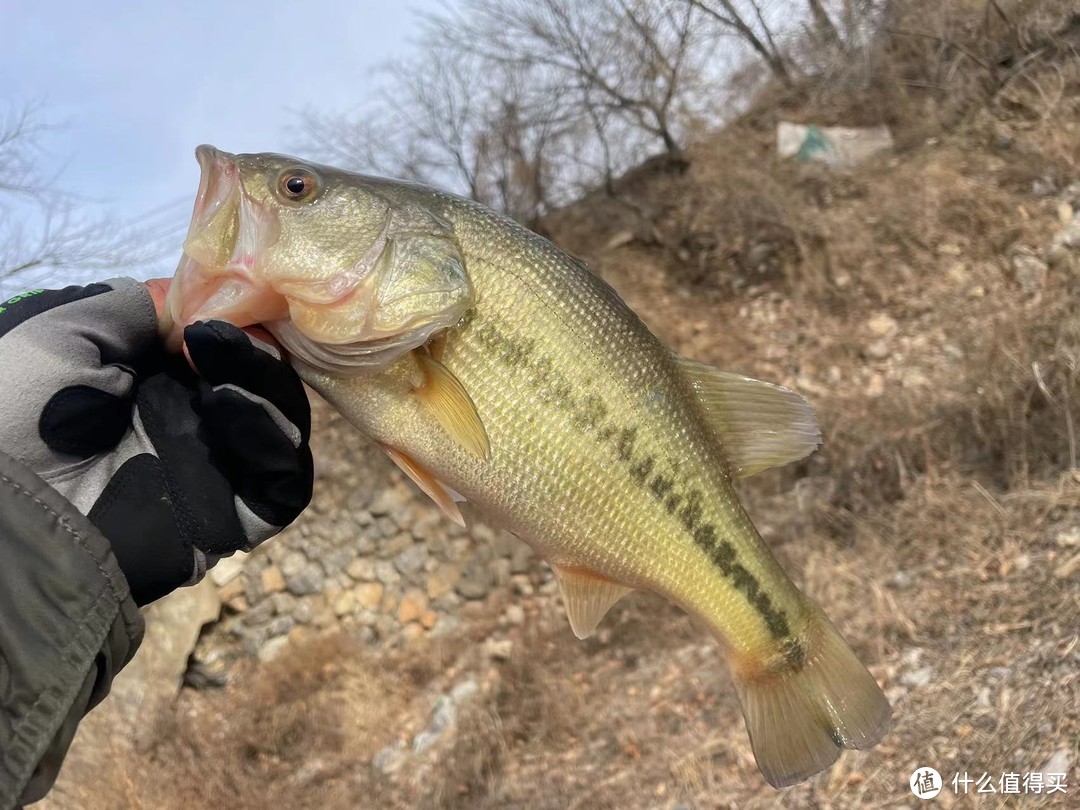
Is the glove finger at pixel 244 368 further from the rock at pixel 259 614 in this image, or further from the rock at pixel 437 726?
the rock at pixel 259 614

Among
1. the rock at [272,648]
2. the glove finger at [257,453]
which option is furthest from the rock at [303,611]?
the glove finger at [257,453]

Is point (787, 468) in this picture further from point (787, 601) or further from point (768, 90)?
point (768, 90)

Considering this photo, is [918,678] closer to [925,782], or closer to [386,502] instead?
[925,782]

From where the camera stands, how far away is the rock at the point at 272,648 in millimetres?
9797

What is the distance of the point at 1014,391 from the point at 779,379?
380cm

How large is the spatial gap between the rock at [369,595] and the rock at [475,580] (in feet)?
3.90

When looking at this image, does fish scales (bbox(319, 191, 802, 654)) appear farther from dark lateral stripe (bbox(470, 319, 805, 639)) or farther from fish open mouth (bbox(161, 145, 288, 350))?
fish open mouth (bbox(161, 145, 288, 350))

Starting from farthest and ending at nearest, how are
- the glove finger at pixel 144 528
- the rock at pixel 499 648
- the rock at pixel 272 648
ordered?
the rock at pixel 272 648 < the rock at pixel 499 648 < the glove finger at pixel 144 528

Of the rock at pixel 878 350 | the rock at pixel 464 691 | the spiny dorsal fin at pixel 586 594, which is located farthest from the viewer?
the rock at pixel 878 350

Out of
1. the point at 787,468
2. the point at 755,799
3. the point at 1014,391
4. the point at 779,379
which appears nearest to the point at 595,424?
the point at 755,799

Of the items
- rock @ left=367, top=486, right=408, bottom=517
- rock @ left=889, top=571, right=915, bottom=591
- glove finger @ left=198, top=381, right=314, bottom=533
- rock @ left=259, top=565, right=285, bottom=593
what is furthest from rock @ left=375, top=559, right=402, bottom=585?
glove finger @ left=198, top=381, right=314, bottom=533

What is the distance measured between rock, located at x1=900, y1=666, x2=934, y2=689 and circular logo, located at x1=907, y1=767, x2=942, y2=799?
0.66m

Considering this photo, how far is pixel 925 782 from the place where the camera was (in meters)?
4.20

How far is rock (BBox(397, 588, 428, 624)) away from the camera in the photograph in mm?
10000
